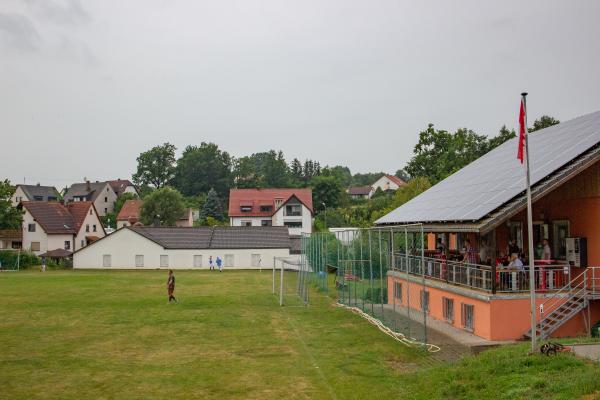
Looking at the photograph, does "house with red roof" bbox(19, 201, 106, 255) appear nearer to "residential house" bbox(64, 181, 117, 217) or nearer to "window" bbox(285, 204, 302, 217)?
"window" bbox(285, 204, 302, 217)

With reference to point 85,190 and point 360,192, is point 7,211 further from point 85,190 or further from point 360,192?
point 360,192

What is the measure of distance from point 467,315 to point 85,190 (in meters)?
110

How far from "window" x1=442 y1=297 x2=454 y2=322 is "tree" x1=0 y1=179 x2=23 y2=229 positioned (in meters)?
55.9

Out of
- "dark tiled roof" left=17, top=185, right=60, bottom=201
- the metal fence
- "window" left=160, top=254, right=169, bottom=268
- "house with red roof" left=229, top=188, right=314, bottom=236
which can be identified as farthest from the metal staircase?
"dark tiled roof" left=17, top=185, right=60, bottom=201

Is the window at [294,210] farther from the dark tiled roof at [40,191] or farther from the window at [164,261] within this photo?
the dark tiled roof at [40,191]

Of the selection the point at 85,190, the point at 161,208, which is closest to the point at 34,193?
the point at 85,190

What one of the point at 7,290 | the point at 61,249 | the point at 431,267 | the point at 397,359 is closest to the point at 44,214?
the point at 61,249

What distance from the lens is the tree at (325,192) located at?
105375 mm

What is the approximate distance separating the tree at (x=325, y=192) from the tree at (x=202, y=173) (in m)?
32.7

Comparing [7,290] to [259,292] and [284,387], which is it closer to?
[259,292]

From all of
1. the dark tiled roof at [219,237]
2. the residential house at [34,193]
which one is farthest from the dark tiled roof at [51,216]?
the residential house at [34,193]

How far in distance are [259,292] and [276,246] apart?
2383 cm

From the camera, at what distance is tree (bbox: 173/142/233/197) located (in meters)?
132

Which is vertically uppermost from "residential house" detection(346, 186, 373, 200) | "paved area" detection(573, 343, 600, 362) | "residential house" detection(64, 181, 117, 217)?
"residential house" detection(346, 186, 373, 200)
